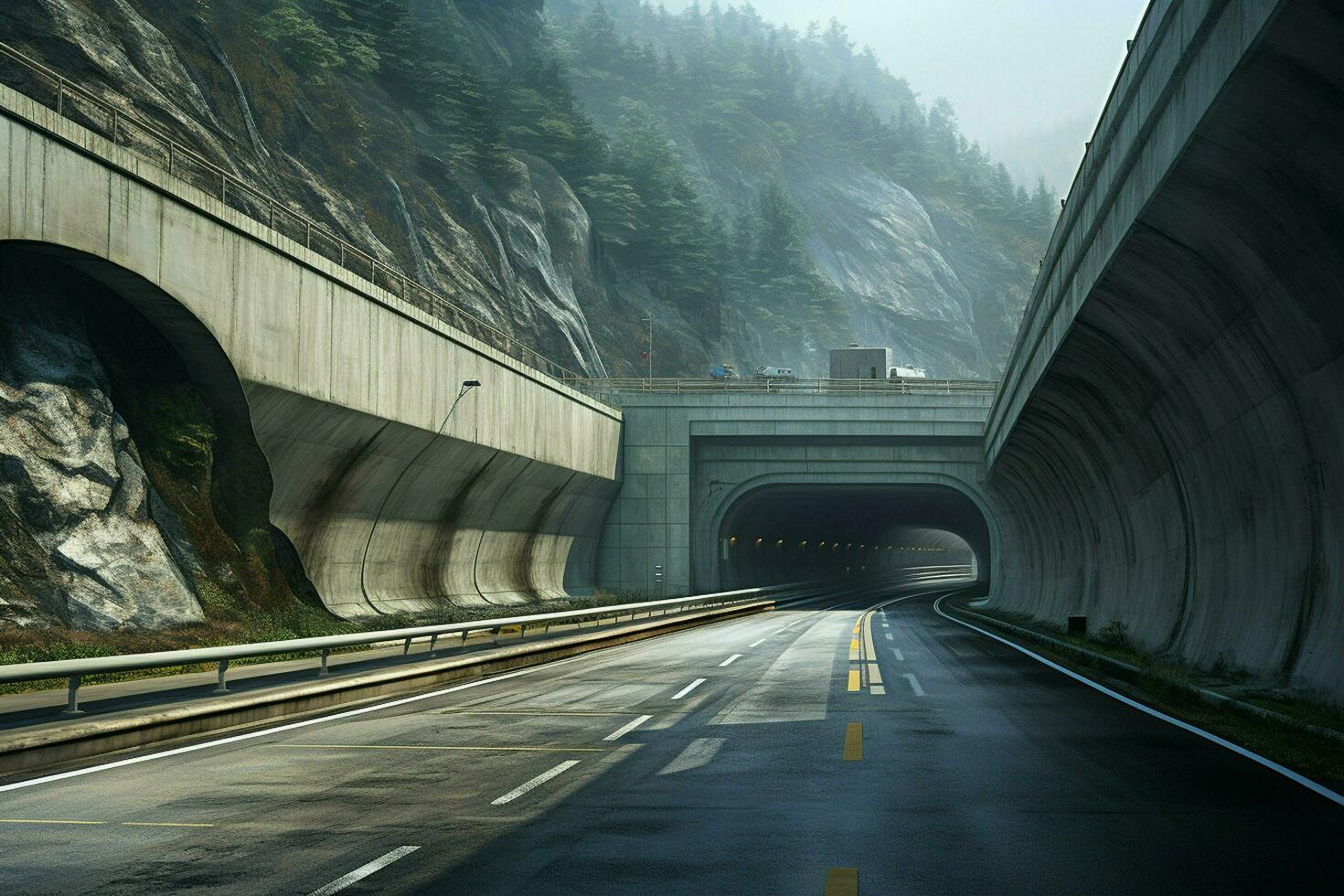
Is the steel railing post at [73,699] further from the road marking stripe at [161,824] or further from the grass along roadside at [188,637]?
the road marking stripe at [161,824]

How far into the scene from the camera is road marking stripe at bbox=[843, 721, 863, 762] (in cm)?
1164

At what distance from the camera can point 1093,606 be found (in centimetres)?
3072

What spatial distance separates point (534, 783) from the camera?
10180mm

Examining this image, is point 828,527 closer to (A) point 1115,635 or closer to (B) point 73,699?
(A) point 1115,635

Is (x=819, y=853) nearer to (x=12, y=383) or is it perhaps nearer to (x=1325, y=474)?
(x=1325, y=474)

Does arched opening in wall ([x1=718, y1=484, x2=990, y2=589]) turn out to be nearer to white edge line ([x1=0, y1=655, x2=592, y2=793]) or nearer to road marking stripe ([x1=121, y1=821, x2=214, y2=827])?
white edge line ([x1=0, y1=655, x2=592, y2=793])

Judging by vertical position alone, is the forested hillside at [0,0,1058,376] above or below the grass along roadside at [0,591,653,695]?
above

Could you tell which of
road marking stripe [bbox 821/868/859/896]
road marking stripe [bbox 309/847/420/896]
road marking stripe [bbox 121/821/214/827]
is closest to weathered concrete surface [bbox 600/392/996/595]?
road marking stripe [bbox 121/821/214/827]

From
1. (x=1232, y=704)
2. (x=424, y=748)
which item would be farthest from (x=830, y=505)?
(x=424, y=748)

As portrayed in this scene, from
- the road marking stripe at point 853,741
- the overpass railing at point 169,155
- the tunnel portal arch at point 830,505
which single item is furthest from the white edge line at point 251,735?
the tunnel portal arch at point 830,505

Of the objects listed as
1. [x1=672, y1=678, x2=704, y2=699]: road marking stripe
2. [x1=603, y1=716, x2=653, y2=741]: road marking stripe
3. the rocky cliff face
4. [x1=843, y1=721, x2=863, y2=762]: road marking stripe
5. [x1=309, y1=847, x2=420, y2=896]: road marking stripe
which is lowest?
[x1=672, y1=678, x2=704, y2=699]: road marking stripe

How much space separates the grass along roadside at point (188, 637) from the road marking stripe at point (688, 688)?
728 centimetres

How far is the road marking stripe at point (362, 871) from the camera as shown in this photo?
6727mm

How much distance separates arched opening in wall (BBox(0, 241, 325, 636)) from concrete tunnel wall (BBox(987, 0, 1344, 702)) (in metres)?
15.9
